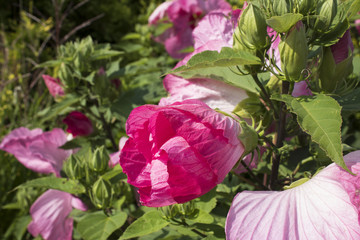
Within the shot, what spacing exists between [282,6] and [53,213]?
914 millimetres

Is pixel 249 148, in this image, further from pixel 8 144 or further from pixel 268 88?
pixel 8 144

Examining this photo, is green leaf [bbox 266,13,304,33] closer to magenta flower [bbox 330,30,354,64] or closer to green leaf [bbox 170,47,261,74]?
green leaf [bbox 170,47,261,74]

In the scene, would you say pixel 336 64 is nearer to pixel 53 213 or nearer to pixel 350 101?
pixel 350 101

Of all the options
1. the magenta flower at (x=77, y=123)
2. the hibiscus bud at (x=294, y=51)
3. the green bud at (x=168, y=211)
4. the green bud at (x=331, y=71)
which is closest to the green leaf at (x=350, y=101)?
the green bud at (x=331, y=71)

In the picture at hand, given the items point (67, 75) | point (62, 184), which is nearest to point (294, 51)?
point (62, 184)

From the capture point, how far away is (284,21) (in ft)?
2.00

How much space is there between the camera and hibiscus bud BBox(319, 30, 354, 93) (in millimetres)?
738

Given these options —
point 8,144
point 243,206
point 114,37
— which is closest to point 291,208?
point 243,206

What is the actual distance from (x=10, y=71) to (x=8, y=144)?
2668mm

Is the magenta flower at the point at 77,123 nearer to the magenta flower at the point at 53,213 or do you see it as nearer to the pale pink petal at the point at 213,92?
the magenta flower at the point at 53,213

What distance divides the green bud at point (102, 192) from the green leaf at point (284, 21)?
0.60m

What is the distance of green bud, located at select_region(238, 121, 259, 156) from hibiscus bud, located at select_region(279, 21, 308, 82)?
0.38ft

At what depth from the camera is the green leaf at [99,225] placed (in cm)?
94

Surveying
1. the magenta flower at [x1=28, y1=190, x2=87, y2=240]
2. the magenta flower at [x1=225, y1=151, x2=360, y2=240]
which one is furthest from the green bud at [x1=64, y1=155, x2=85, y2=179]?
the magenta flower at [x1=225, y1=151, x2=360, y2=240]
